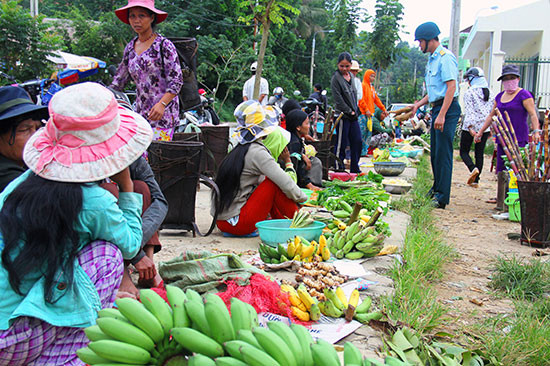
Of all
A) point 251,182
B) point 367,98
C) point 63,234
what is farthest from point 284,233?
point 367,98

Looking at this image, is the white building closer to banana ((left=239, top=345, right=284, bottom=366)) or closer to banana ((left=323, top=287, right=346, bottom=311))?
banana ((left=323, top=287, right=346, bottom=311))

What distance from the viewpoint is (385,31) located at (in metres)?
28.7

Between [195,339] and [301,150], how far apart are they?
5030mm

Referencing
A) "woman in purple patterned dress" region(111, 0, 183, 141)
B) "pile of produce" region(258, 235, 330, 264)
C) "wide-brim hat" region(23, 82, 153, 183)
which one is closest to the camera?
"wide-brim hat" region(23, 82, 153, 183)

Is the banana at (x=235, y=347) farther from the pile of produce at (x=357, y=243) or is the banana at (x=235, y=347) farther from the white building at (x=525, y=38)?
the white building at (x=525, y=38)

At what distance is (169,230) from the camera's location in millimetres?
4930

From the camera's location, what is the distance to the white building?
17.5 metres

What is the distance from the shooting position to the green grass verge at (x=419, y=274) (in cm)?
281

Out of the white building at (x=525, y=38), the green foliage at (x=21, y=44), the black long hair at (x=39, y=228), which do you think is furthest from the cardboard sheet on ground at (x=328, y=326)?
the white building at (x=525, y=38)

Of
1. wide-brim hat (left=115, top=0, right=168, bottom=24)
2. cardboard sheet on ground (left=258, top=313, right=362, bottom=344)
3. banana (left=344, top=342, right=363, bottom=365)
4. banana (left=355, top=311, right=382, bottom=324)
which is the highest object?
wide-brim hat (left=115, top=0, right=168, bottom=24)

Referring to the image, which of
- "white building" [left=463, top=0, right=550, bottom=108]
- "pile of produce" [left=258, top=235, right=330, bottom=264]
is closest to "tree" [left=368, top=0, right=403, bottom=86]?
"white building" [left=463, top=0, right=550, bottom=108]

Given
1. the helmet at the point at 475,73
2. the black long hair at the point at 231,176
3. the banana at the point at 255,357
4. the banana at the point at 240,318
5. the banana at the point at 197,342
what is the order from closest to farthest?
the banana at the point at 255,357
the banana at the point at 197,342
the banana at the point at 240,318
the black long hair at the point at 231,176
the helmet at the point at 475,73

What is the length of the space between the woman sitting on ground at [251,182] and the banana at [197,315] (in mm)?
2774

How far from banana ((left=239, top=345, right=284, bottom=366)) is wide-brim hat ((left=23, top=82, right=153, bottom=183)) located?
1008 mm
